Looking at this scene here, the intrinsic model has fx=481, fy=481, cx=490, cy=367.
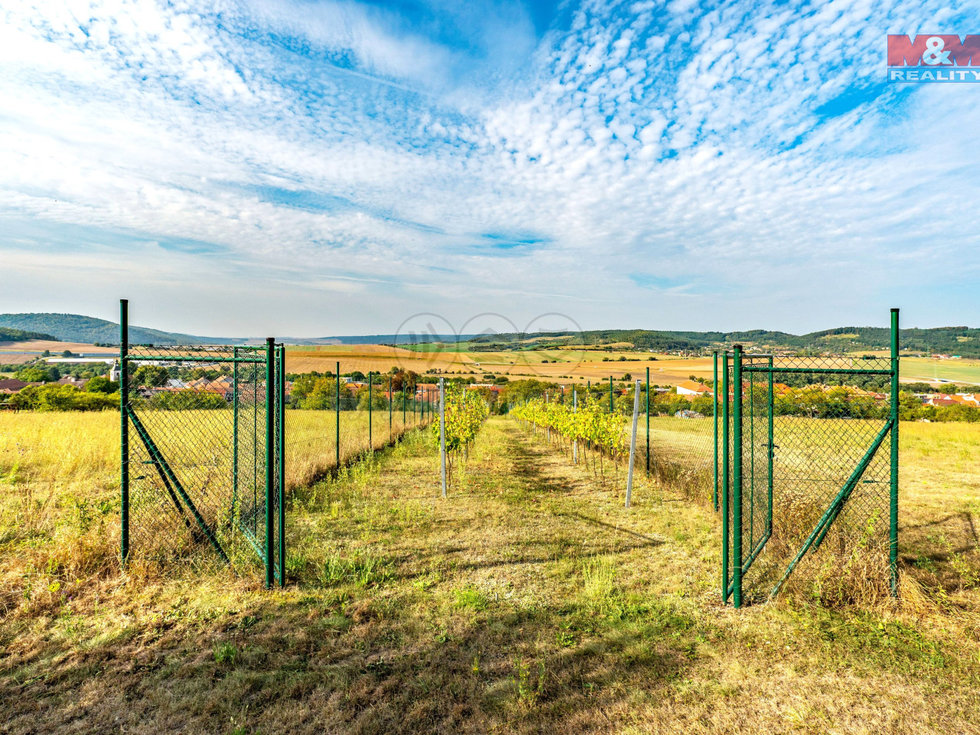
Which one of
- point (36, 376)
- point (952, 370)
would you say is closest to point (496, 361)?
point (36, 376)

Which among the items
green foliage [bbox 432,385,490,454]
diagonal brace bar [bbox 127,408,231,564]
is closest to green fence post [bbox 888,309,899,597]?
diagonal brace bar [bbox 127,408,231,564]

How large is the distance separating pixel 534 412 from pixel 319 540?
10.7 metres

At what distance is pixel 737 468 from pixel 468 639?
230cm

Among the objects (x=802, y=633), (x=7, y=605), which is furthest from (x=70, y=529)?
(x=802, y=633)

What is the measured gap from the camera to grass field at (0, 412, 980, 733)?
2.57m

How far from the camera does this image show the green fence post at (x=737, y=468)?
3.46m

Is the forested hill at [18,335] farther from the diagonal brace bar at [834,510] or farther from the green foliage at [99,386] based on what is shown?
the diagonal brace bar at [834,510]

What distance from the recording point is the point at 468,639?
3295mm

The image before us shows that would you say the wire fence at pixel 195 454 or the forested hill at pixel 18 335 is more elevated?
the forested hill at pixel 18 335

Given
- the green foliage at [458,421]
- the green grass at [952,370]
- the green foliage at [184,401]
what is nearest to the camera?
the green foliage at [184,401]

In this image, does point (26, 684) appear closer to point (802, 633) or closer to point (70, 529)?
point (70, 529)

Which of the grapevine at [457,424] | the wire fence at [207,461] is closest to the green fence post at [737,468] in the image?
the wire fence at [207,461]

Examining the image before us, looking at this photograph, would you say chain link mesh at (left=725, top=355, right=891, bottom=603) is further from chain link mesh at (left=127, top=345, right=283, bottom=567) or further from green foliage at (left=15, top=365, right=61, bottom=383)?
green foliage at (left=15, top=365, right=61, bottom=383)

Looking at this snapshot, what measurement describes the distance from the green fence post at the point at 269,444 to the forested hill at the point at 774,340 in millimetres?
4002
